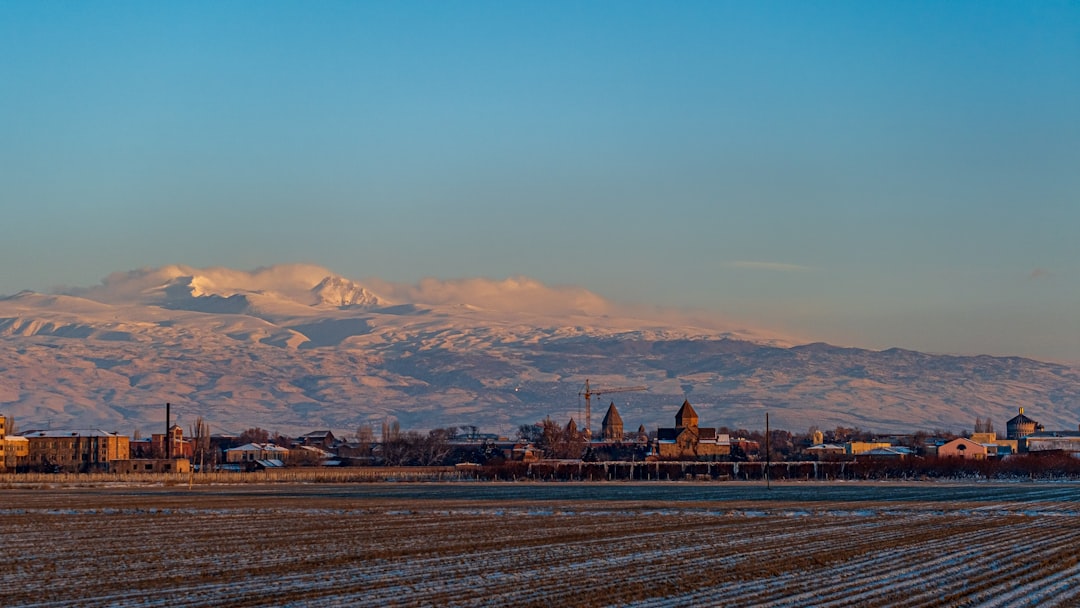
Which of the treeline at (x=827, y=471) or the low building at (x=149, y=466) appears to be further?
the low building at (x=149, y=466)

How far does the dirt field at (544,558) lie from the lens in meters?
26.7

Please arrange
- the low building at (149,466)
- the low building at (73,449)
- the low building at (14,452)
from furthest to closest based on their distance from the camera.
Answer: the low building at (73,449), the low building at (14,452), the low building at (149,466)

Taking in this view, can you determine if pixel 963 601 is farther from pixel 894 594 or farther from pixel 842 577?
pixel 842 577

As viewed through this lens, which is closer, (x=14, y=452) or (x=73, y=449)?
(x=14, y=452)

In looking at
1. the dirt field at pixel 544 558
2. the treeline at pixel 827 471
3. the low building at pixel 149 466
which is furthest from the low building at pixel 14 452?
→ the dirt field at pixel 544 558

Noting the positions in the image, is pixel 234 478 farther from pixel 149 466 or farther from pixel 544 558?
pixel 544 558

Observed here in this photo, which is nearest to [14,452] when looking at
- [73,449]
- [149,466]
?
[73,449]

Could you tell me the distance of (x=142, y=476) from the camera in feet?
454

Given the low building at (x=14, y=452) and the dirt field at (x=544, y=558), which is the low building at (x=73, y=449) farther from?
the dirt field at (x=544, y=558)

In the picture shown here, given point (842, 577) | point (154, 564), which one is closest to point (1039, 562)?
point (842, 577)

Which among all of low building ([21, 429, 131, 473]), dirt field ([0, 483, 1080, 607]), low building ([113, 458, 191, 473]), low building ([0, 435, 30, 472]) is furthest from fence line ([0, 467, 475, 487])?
dirt field ([0, 483, 1080, 607])

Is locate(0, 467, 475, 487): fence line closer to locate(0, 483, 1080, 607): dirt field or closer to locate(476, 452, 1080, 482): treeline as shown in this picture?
locate(476, 452, 1080, 482): treeline

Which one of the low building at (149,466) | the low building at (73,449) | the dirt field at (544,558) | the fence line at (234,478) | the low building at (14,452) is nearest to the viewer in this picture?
the dirt field at (544,558)

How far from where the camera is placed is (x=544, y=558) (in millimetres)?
34000
